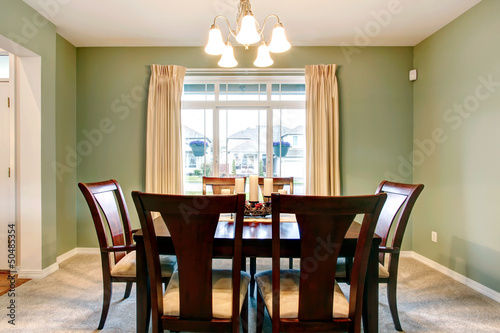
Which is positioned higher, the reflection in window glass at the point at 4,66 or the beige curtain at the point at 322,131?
the reflection in window glass at the point at 4,66

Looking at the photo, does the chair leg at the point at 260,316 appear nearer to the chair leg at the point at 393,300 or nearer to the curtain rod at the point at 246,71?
the chair leg at the point at 393,300

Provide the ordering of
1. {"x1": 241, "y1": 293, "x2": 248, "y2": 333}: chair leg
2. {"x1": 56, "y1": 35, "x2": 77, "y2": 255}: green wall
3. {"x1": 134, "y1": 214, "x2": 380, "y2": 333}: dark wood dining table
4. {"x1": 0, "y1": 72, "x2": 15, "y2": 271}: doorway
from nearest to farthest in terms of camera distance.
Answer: {"x1": 134, "y1": 214, "x2": 380, "y2": 333}: dark wood dining table < {"x1": 241, "y1": 293, "x2": 248, "y2": 333}: chair leg < {"x1": 0, "y1": 72, "x2": 15, "y2": 271}: doorway < {"x1": 56, "y1": 35, "x2": 77, "y2": 255}: green wall

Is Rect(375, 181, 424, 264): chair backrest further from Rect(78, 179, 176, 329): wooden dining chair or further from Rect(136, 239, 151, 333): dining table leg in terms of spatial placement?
Rect(78, 179, 176, 329): wooden dining chair

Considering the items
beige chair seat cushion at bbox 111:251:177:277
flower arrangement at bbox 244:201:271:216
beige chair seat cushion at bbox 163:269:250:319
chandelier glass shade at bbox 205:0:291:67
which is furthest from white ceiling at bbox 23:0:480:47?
beige chair seat cushion at bbox 163:269:250:319

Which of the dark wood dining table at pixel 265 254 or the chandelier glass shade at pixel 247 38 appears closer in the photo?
the dark wood dining table at pixel 265 254

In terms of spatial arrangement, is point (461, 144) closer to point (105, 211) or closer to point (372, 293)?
point (372, 293)

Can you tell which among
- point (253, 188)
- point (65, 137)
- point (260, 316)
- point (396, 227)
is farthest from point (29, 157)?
point (396, 227)

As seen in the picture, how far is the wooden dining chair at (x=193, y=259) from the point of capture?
1.07 meters

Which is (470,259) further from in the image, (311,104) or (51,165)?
(51,165)

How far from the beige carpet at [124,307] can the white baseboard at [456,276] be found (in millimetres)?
68

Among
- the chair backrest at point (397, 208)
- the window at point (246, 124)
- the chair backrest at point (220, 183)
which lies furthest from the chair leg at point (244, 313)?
the window at point (246, 124)

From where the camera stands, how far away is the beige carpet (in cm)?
181

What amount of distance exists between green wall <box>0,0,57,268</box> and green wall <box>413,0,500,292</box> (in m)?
4.20

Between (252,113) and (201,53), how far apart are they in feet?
3.28
